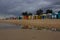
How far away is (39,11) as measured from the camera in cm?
7919

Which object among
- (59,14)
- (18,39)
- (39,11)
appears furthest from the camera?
(39,11)

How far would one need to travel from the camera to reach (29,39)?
10.1m

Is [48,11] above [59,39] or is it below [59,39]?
below

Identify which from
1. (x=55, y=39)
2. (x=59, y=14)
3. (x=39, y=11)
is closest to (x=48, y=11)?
(x=39, y=11)

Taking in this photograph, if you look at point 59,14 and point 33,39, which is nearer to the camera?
point 33,39

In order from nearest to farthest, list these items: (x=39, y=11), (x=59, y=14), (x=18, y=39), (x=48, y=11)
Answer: (x=18, y=39)
(x=59, y=14)
(x=48, y=11)
(x=39, y=11)

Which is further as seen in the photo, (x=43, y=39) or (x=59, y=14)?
(x=59, y=14)

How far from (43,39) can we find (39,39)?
0.20 m

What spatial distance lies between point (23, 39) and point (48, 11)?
2444 inches

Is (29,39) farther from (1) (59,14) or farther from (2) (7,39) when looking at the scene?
(1) (59,14)

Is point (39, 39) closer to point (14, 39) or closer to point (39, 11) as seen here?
point (14, 39)

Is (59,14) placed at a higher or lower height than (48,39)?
lower

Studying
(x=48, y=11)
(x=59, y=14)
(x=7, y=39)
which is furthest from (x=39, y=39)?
(x=48, y=11)

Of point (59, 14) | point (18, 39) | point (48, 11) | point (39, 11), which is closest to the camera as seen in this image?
point (18, 39)
